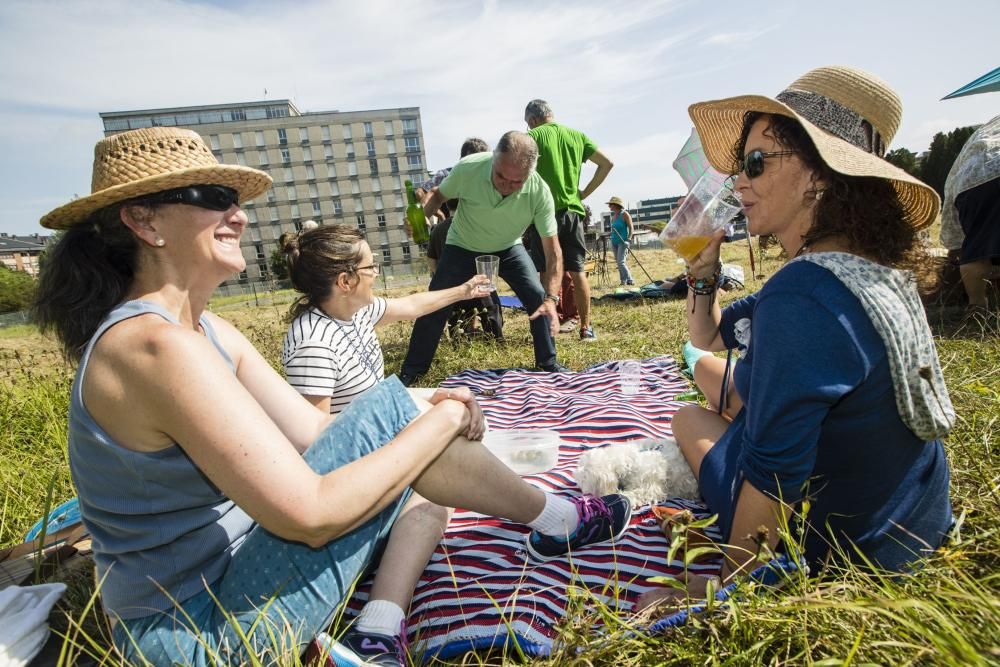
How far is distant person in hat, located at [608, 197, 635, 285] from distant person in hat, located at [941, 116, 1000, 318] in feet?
23.4

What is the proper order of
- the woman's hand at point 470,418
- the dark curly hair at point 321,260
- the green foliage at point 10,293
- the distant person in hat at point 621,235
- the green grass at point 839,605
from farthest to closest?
the green foliage at point 10,293 → the distant person in hat at point 621,235 → the dark curly hair at point 321,260 → the woman's hand at point 470,418 → the green grass at point 839,605

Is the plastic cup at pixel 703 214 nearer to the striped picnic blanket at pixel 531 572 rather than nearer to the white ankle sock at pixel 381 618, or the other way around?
the striped picnic blanket at pixel 531 572

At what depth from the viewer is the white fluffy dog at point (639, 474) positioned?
8.02 feet

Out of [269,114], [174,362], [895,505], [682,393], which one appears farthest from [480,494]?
[269,114]

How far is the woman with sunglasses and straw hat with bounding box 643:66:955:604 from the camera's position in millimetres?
1299

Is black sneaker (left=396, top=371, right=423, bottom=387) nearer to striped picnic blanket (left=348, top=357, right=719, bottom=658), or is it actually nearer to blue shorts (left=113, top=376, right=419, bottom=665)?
striped picnic blanket (left=348, top=357, right=719, bottom=658)

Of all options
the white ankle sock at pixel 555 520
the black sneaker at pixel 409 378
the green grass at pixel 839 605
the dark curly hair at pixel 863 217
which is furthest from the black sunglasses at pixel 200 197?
the black sneaker at pixel 409 378

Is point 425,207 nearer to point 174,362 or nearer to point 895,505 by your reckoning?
point 174,362

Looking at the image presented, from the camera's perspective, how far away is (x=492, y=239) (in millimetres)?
4875

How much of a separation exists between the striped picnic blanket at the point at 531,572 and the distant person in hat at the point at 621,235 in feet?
28.2

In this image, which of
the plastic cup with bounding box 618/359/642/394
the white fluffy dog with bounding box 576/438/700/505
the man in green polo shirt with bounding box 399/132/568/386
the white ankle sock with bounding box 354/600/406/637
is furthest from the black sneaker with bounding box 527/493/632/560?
the man in green polo shirt with bounding box 399/132/568/386

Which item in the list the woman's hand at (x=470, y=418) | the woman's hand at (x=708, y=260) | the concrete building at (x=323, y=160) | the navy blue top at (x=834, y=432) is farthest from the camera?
the concrete building at (x=323, y=160)

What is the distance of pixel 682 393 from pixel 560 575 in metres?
2.27

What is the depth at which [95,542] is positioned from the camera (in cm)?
154
